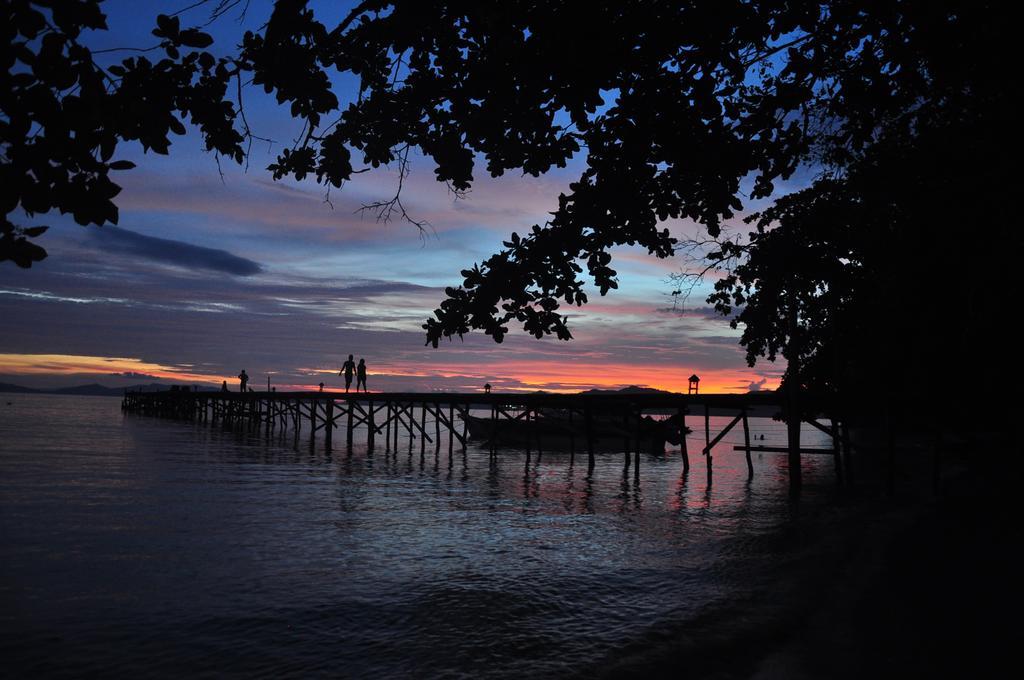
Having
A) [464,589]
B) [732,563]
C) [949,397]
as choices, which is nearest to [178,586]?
[464,589]

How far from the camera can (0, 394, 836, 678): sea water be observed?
664 centimetres

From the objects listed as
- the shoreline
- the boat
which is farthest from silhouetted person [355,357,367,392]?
the shoreline

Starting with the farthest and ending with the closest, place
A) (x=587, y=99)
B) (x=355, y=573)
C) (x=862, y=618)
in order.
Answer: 1. (x=355, y=573)
2. (x=862, y=618)
3. (x=587, y=99)

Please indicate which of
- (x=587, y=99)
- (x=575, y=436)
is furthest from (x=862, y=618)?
(x=575, y=436)

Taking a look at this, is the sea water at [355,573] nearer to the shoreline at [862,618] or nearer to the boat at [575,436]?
the shoreline at [862,618]

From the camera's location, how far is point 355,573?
9.65 metres

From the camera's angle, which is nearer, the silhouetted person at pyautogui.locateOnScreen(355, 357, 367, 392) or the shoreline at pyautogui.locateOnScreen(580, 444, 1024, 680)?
the shoreline at pyautogui.locateOnScreen(580, 444, 1024, 680)

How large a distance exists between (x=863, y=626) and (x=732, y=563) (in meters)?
3.48

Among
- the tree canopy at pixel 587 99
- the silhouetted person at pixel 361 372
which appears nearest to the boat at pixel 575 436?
the silhouetted person at pixel 361 372

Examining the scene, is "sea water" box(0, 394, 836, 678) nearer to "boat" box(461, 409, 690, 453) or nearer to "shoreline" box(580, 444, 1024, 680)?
A: "shoreline" box(580, 444, 1024, 680)

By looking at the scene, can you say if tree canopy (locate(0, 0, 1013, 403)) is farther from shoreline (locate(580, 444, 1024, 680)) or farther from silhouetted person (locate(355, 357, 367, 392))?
silhouetted person (locate(355, 357, 367, 392))

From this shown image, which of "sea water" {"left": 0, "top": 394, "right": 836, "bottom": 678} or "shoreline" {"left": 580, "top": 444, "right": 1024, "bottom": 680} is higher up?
"shoreline" {"left": 580, "top": 444, "right": 1024, "bottom": 680}

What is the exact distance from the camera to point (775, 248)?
8.33 m

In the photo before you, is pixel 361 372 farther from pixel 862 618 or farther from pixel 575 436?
pixel 862 618
